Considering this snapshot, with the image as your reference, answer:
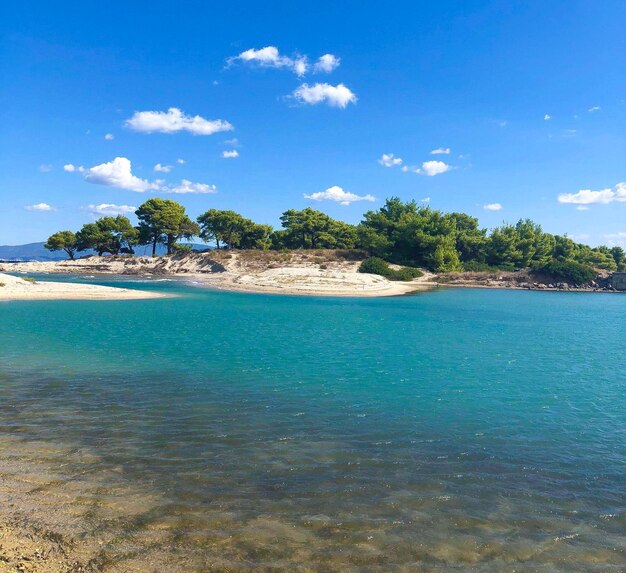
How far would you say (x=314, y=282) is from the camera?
251ft

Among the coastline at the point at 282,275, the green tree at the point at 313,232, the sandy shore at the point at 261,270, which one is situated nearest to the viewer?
the coastline at the point at 282,275

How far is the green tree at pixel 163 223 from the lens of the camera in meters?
123

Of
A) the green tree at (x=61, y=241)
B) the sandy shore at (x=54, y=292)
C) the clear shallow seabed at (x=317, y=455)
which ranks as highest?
the green tree at (x=61, y=241)

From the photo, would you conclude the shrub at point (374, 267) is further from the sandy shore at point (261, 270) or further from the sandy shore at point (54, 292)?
the sandy shore at point (54, 292)

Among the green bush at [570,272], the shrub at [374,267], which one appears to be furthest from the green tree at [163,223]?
the green bush at [570,272]

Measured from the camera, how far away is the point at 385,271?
94625 millimetres

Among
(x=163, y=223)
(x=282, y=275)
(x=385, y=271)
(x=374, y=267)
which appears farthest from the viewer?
(x=163, y=223)

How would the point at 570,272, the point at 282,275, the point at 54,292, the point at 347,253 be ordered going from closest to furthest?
1. the point at 54,292
2. the point at 282,275
3. the point at 570,272
4. the point at 347,253

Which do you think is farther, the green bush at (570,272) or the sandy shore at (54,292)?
the green bush at (570,272)

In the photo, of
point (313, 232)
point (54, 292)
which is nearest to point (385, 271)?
point (313, 232)

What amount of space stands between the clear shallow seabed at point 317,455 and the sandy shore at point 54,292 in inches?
1126

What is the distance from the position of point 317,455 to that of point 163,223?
122864mm

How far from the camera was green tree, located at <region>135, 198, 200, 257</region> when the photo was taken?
123 meters

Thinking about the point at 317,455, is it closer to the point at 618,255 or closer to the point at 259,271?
the point at 259,271
